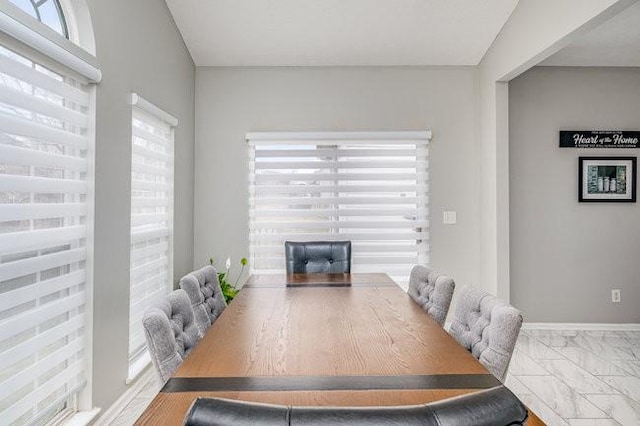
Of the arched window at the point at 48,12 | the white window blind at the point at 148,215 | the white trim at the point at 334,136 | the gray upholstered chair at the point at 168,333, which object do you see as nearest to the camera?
the gray upholstered chair at the point at 168,333

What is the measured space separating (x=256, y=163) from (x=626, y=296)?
3.95 m

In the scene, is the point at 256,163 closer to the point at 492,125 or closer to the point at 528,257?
the point at 492,125

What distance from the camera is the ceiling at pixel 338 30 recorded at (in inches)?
127

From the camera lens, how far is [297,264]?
10.3 ft

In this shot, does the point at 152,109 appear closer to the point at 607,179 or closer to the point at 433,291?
the point at 433,291

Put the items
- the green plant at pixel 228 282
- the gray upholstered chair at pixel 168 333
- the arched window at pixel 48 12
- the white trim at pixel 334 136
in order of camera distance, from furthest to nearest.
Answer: the white trim at pixel 334 136 < the green plant at pixel 228 282 < the arched window at pixel 48 12 < the gray upholstered chair at pixel 168 333

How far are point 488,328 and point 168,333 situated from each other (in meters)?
1.13

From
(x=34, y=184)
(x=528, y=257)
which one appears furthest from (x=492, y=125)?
(x=34, y=184)

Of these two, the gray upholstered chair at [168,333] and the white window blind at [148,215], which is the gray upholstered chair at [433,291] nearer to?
the gray upholstered chair at [168,333]

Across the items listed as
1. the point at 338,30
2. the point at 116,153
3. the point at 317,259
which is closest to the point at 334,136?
the point at 338,30

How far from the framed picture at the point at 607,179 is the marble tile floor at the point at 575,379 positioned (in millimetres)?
1339

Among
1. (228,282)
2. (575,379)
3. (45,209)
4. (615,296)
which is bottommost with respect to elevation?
(575,379)

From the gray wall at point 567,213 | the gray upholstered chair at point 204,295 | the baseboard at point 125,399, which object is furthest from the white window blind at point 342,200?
the gray upholstered chair at point 204,295

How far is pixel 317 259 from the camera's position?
315 centimetres
